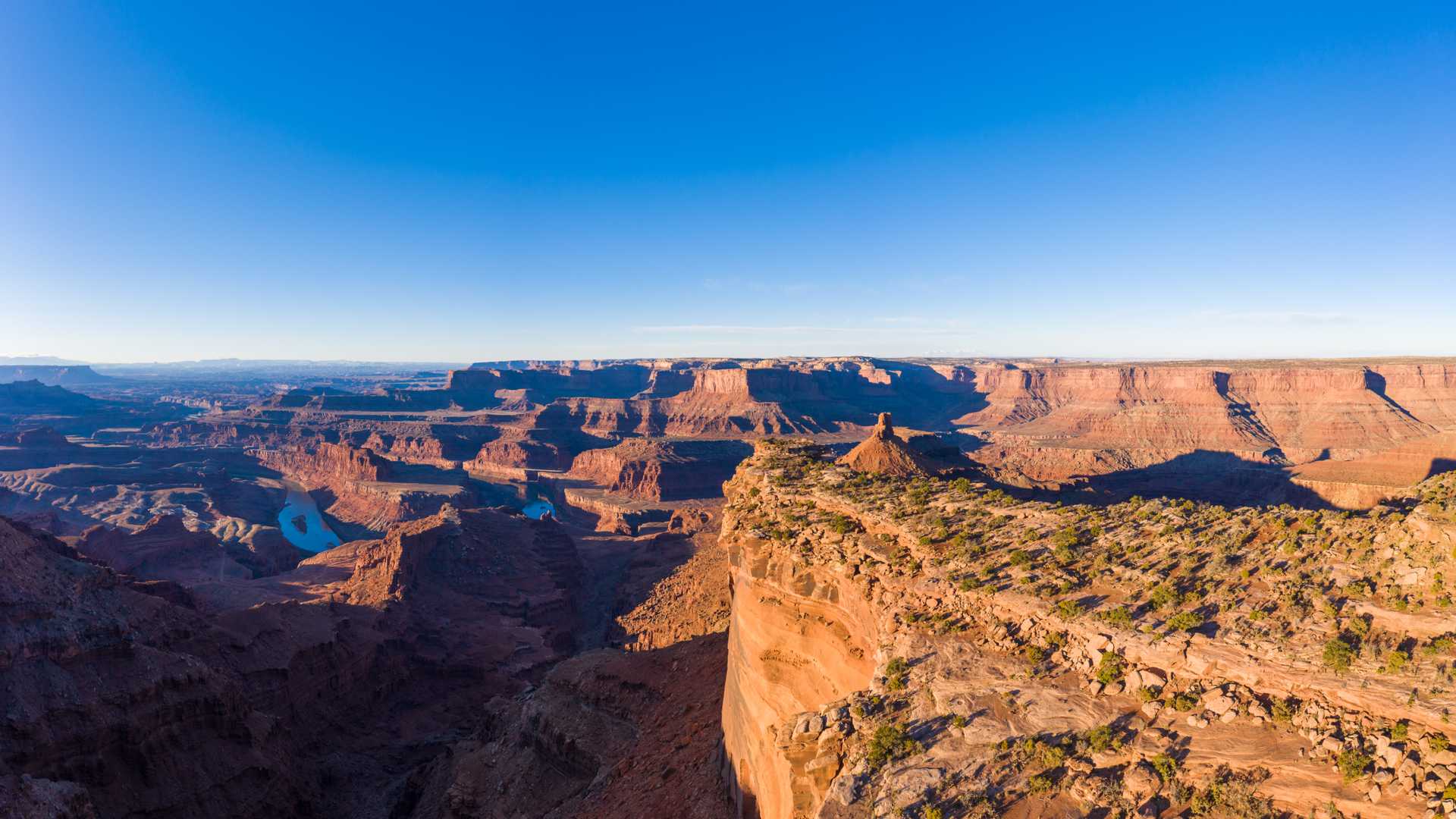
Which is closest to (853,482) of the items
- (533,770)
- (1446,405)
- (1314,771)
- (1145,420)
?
(1314,771)

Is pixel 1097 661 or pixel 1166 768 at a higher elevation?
pixel 1097 661

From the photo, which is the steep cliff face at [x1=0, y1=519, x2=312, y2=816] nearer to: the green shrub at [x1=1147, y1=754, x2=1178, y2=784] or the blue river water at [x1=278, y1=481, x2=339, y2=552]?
the green shrub at [x1=1147, y1=754, x2=1178, y2=784]

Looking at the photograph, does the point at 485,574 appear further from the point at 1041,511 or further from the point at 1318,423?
the point at 1318,423

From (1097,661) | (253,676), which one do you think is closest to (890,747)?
(1097,661)

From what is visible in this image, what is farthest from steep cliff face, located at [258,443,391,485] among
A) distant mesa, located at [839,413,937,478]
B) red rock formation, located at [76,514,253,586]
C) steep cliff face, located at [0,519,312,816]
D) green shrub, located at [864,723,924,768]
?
green shrub, located at [864,723,924,768]

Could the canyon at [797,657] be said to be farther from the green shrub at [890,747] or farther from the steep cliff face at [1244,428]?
the steep cliff face at [1244,428]

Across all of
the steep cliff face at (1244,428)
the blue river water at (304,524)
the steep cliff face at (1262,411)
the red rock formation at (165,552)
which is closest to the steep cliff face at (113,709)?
the red rock formation at (165,552)

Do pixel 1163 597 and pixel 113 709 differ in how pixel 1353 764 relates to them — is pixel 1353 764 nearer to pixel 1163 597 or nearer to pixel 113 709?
pixel 1163 597
